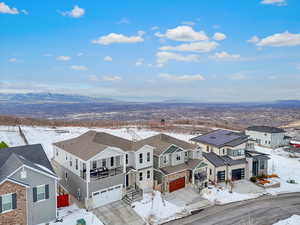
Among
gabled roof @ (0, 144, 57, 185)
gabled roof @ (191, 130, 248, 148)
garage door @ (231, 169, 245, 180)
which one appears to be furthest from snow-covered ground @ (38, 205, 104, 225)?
gabled roof @ (191, 130, 248, 148)

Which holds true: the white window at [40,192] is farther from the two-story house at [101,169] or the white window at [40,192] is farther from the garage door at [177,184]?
the garage door at [177,184]

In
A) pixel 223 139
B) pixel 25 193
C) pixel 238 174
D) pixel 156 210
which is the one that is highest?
pixel 223 139

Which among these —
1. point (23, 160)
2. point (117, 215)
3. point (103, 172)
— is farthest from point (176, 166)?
point (23, 160)

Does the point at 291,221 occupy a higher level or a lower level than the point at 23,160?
lower

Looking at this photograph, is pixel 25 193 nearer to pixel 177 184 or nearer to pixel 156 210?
pixel 156 210

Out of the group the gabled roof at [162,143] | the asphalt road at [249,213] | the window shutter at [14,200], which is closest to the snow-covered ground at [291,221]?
the asphalt road at [249,213]

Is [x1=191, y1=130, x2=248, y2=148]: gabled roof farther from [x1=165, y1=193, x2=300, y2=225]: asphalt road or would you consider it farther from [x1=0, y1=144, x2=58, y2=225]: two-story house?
[x1=0, y1=144, x2=58, y2=225]: two-story house

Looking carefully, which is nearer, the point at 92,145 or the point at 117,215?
the point at 117,215

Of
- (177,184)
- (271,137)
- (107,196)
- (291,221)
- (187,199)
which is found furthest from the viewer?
(271,137)

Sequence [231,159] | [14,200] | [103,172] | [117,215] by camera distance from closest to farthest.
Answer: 1. [14,200]
2. [117,215]
3. [103,172]
4. [231,159]
